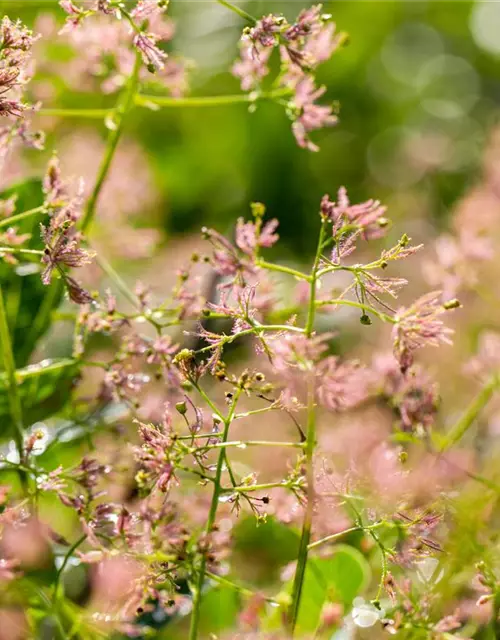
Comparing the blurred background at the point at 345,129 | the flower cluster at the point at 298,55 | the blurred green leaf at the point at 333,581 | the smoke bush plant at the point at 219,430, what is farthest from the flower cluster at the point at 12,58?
the blurred background at the point at 345,129

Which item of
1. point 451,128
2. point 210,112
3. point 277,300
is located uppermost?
point 277,300

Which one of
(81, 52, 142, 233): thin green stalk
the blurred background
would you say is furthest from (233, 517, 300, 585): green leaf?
the blurred background

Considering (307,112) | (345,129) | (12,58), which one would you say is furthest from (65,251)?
(345,129)

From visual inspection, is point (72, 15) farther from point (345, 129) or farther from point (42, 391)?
point (345, 129)

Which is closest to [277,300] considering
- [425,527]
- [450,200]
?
[425,527]

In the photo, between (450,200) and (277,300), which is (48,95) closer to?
(277,300)

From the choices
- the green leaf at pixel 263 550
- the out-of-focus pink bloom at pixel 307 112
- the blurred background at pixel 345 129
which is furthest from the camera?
the blurred background at pixel 345 129

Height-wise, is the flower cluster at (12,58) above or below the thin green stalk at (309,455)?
above

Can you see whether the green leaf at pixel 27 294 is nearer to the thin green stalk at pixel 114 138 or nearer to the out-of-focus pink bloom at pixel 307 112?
the thin green stalk at pixel 114 138
